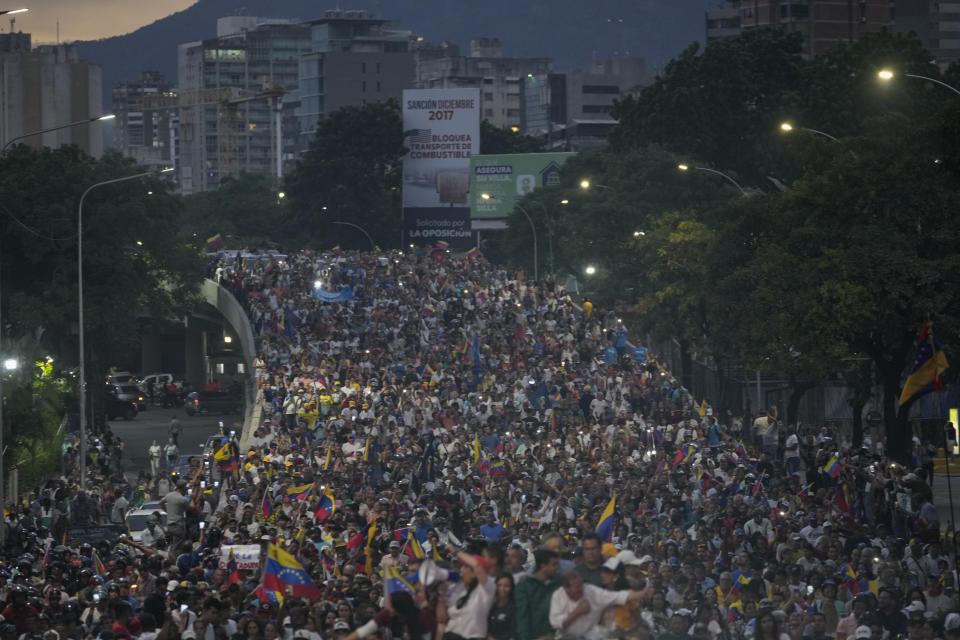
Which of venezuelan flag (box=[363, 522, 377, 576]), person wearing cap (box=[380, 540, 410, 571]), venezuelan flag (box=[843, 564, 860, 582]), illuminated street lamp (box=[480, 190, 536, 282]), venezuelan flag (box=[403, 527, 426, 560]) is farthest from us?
illuminated street lamp (box=[480, 190, 536, 282])

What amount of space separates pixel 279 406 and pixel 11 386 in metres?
7.43

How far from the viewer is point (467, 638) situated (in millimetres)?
13266

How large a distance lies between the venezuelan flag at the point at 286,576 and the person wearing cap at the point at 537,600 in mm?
5748

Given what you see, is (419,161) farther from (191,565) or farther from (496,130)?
(191,565)

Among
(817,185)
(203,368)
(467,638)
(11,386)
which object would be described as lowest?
(203,368)

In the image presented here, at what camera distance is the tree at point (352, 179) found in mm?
106438

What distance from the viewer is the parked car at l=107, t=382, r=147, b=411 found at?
7016 centimetres

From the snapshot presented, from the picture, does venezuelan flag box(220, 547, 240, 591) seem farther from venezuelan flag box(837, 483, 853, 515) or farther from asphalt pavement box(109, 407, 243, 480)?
asphalt pavement box(109, 407, 243, 480)

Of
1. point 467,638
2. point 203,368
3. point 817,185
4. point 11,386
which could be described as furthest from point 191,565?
point 203,368

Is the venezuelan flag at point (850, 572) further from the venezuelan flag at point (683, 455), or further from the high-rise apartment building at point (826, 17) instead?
the high-rise apartment building at point (826, 17)

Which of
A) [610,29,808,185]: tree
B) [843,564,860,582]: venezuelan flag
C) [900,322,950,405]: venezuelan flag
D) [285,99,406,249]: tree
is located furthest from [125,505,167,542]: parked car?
[285,99,406,249]: tree

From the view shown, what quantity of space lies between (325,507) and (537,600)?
13281mm

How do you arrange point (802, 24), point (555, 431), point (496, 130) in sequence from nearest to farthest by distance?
point (555, 431)
point (496, 130)
point (802, 24)

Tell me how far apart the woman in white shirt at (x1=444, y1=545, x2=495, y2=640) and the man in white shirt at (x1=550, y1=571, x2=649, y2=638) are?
1.66 feet
